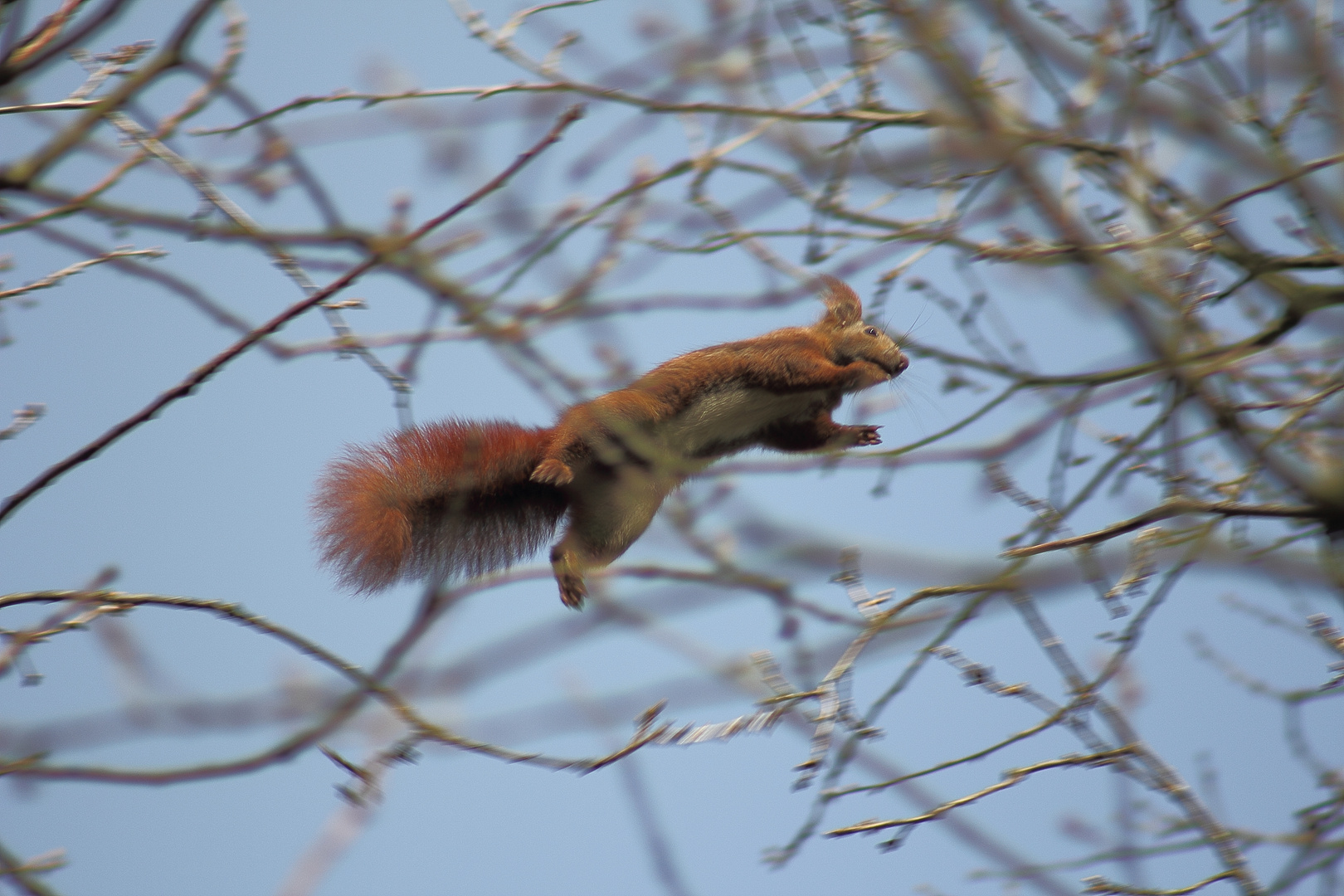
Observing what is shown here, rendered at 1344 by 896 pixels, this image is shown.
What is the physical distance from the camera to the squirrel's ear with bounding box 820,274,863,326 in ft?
13.5

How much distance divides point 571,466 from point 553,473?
18cm

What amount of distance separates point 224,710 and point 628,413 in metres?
1.76

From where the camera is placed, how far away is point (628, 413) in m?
3.27

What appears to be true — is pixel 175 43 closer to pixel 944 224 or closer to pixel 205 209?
pixel 205 209

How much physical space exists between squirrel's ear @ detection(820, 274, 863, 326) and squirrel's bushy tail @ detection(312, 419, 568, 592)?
135cm

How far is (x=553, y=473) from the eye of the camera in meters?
3.00

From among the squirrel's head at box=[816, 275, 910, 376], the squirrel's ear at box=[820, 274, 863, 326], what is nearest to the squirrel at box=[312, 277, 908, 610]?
the squirrel's head at box=[816, 275, 910, 376]

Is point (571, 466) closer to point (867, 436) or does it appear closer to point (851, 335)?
point (867, 436)

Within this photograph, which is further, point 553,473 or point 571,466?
point 571,466

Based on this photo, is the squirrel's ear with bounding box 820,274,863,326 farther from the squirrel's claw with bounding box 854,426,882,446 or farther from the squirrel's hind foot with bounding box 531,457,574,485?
the squirrel's hind foot with bounding box 531,457,574,485

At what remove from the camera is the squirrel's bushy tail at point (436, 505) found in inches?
114

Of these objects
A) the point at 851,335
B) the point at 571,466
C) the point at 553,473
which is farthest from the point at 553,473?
the point at 851,335

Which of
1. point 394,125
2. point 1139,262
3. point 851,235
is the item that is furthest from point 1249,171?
point 394,125

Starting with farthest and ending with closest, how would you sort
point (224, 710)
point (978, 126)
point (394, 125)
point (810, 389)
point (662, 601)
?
1. point (810, 389)
2. point (394, 125)
3. point (978, 126)
4. point (662, 601)
5. point (224, 710)
